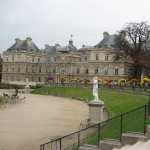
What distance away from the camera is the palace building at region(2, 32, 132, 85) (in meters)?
94.4

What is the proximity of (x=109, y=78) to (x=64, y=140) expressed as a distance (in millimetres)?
78899

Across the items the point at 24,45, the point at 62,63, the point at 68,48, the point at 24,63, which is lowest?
the point at 62,63

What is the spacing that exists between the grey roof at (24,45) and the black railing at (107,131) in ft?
321

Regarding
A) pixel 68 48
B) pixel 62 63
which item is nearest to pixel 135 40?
pixel 62 63

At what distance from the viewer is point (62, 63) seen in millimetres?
105188

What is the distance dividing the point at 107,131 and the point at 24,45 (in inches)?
3939

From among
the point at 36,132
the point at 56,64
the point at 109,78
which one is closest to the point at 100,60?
the point at 109,78

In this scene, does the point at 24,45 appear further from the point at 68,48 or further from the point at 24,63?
the point at 68,48

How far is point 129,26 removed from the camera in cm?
7325

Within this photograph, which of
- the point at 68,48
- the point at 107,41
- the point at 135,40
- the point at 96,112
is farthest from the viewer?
the point at 68,48

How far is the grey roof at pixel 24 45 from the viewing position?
375 feet

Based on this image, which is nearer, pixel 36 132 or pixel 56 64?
pixel 36 132

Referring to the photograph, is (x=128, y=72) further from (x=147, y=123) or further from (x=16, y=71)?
(x=147, y=123)

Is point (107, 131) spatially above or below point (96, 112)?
above
